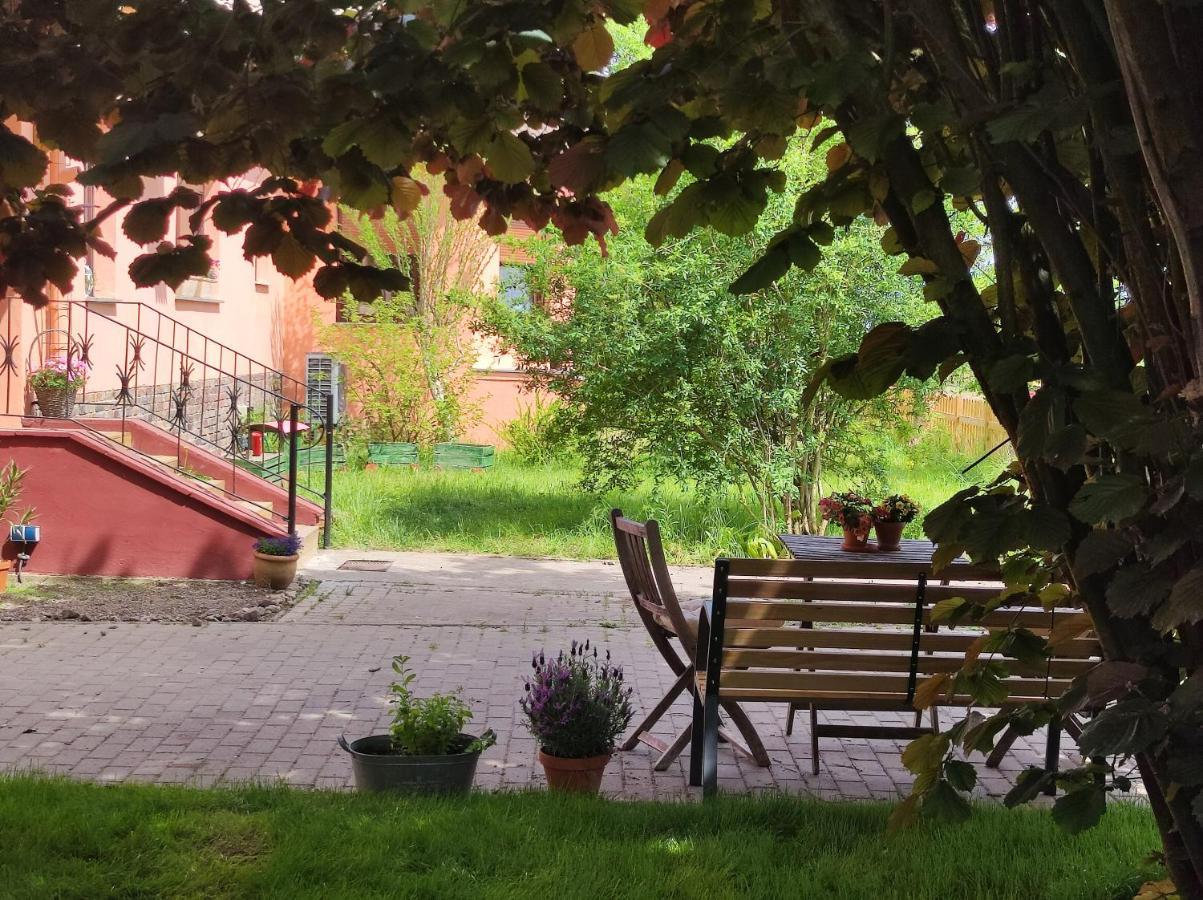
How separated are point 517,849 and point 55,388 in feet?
26.9

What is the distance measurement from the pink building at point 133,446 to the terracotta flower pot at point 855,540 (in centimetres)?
385

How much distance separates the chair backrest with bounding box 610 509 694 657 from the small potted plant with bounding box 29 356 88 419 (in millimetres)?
6667

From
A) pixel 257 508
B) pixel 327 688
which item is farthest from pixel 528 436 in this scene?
pixel 327 688

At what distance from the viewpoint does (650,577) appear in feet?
18.8

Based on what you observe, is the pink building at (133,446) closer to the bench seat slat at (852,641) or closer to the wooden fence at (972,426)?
the bench seat slat at (852,641)

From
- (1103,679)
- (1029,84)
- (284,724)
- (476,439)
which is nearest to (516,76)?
(1029,84)

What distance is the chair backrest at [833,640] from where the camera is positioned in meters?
5.04

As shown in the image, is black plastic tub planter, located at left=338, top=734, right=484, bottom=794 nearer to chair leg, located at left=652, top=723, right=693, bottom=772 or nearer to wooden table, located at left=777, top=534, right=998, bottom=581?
chair leg, located at left=652, top=723, right=693, bottom=772

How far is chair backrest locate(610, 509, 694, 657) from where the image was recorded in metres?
5.46

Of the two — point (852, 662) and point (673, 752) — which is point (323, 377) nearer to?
point (673, 752)

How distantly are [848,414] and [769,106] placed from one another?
9.75 meters

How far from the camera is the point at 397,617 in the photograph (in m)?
9.24

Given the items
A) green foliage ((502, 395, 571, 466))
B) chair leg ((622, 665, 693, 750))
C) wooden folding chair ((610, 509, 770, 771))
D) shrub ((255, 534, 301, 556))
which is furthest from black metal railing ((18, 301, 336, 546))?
chair leg ((622, 665, 693, 750))

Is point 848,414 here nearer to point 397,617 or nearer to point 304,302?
point 397,617
